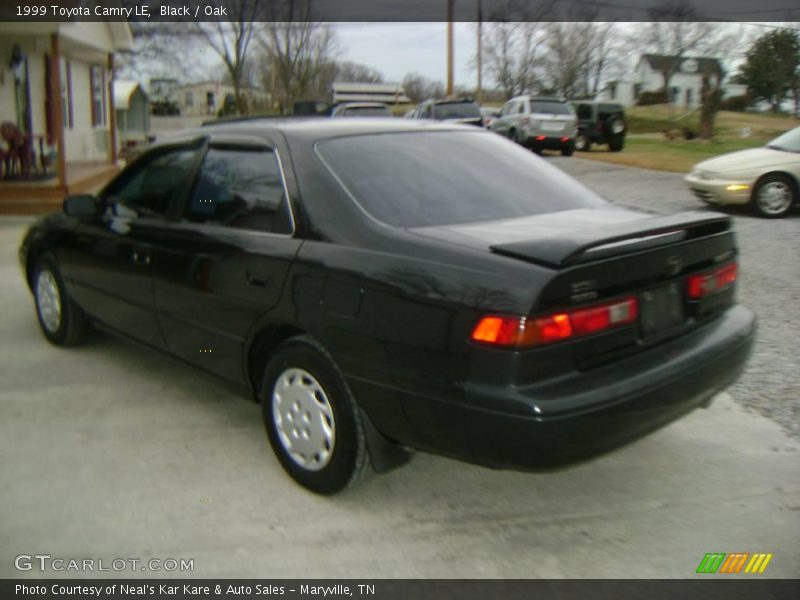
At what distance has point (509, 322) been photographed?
274 centimetres

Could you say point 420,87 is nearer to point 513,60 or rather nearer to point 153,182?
point 513,60

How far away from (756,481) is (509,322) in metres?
1.75

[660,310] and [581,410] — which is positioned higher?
[660,310]

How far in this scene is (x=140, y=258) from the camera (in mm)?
4496

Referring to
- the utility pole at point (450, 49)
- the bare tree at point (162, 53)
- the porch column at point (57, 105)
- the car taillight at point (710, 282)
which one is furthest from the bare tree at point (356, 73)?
the car taillight at point (710, 282)

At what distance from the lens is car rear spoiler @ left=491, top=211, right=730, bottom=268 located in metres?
2.80

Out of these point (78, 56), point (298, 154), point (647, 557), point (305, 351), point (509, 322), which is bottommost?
point (647, 557)

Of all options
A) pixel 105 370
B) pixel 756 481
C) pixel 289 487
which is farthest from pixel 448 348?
pixel 105 370

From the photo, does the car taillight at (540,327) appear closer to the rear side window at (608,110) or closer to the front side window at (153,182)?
the front side window at (153,182)

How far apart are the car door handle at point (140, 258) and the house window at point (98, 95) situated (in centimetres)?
1958

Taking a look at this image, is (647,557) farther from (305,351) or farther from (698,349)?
(305,351)

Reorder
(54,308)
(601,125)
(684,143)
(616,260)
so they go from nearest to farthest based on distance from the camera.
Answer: (616,260) → (54,308) → (601,125) → (684,143)

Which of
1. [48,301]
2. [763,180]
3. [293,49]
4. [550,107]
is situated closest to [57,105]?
[48,301]

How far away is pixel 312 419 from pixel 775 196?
10028 mm
